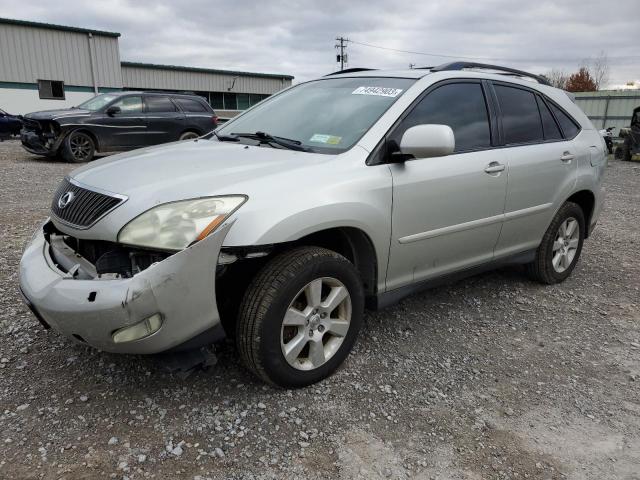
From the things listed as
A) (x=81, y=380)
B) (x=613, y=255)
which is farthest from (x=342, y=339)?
(x=613, y=255)

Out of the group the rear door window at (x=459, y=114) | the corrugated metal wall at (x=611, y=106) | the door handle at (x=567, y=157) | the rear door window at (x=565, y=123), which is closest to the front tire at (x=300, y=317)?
the rear door window at (x=459, y=114)

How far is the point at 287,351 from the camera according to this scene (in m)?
2.58

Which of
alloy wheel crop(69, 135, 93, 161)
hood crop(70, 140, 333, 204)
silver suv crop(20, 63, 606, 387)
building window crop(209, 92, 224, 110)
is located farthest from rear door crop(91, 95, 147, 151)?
building window crop(209, 92, 224, 110)

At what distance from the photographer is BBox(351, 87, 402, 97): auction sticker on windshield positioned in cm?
317

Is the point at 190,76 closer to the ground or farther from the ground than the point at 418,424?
farther from the ground

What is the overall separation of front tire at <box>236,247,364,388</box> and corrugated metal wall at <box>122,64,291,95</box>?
102ft

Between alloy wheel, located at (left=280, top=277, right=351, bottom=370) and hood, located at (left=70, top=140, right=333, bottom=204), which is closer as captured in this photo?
hood, located at (left=70, top=140, right=333, bottom=204)

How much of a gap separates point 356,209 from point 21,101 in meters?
A: 27.6

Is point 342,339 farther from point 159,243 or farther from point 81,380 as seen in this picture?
point 81,380

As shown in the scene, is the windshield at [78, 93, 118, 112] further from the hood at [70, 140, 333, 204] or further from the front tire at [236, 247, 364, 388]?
the front tire at [236, 247, 364, 388]

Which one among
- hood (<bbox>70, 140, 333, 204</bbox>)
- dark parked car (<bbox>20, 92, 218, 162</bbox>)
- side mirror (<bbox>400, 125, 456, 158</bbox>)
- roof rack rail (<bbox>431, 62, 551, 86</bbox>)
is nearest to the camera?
hood (<bbox>70, 140, 333, 204</bbox>)

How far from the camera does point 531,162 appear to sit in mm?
3764

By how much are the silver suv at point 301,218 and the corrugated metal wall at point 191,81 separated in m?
30.0


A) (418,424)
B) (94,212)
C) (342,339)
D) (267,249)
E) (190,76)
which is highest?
(190,76)
